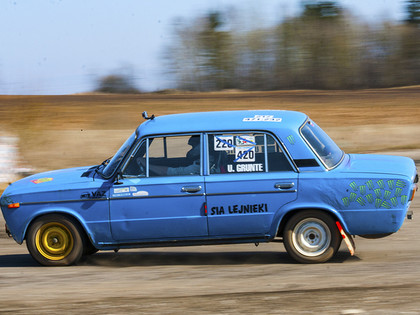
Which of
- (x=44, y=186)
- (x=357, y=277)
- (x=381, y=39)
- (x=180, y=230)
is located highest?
(x=381, y=39)

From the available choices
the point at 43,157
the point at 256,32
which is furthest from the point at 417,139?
the point at 256,32

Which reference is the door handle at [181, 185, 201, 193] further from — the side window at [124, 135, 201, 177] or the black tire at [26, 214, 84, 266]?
the black tire at [26, 214, 84, 266]

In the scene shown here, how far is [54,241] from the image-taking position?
7.46 meters

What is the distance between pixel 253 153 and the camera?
7000 mm

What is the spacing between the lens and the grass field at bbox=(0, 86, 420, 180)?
2083 cm

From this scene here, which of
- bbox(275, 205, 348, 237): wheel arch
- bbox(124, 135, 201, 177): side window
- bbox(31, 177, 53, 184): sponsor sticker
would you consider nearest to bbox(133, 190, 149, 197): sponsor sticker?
bbox(124, 135, 201, 177): side window

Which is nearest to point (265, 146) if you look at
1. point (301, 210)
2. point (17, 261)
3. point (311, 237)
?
point (301, 210)

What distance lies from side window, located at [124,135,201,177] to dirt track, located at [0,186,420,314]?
109 centimetres

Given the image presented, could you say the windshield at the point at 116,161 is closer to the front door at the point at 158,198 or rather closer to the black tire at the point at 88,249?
the front door at the point at 158,198

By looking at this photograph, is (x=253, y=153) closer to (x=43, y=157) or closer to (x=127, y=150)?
(x=127, y=150)

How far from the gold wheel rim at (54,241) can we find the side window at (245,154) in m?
1.85

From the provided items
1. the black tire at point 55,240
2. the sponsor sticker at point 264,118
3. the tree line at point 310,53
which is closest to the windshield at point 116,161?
the black tire at point 55,240

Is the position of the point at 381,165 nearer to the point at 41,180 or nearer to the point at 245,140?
the point at 245,140

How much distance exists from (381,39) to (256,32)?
937 centimetres
